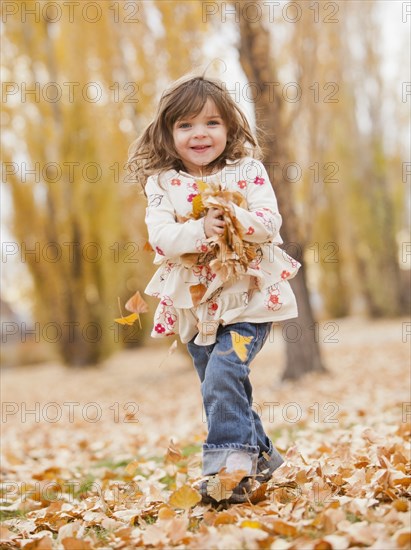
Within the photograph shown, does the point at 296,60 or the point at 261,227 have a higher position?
the point at 296,60

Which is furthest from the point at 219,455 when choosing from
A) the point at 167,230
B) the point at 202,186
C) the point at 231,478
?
the point at 202,186

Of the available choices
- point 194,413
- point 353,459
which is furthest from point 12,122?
point 353,459

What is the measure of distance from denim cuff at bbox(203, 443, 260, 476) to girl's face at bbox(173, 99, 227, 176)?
107 centimetres

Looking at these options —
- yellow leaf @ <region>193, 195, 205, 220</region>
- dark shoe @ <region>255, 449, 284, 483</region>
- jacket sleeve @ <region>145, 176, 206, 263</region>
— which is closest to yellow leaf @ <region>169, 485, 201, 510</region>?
dark shoe @ <region>255, 449, 284, 483</region>

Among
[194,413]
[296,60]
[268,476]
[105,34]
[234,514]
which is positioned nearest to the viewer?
[234,514]

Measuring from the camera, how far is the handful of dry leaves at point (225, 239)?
2.30 m

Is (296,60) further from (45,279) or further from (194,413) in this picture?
(45,279)

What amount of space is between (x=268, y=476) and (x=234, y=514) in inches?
20.5

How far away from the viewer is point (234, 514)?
2.17m

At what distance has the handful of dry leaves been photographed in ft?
7.56

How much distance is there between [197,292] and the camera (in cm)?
246

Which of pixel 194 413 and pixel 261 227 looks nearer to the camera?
pixel 261 227

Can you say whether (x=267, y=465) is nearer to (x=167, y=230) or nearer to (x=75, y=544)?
(x=75, y=544)

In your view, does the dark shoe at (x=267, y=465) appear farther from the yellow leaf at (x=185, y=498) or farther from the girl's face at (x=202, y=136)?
the girl's face at (x=202, y=136)
